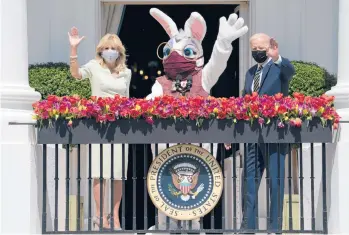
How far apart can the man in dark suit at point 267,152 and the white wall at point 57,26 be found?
130 inches

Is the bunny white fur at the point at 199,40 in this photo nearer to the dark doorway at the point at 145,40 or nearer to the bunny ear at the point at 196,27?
the bunny ear at the point at 196,27

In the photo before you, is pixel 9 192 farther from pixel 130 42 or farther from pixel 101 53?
pixel 130 42

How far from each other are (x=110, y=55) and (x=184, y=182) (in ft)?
4.73

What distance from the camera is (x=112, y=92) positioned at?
12.1 metres

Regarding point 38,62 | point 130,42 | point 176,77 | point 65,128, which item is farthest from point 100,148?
point 130,42

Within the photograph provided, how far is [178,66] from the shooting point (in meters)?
12.2

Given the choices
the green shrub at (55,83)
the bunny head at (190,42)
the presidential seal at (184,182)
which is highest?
the bunny head at (190,42)

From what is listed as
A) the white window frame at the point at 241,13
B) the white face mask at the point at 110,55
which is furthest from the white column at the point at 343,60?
the white window frame at the point at 241,13

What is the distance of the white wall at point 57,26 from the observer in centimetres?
1462

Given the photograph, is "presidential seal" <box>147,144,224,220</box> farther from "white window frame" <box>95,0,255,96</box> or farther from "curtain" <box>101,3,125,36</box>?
"curtain" <box>101,3,125,36</box>

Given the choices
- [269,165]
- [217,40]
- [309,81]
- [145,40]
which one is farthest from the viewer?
[145,40]

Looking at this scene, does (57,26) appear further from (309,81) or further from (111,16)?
(309,81)

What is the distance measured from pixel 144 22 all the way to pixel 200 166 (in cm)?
467

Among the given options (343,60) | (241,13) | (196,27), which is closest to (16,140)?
(196,27)
